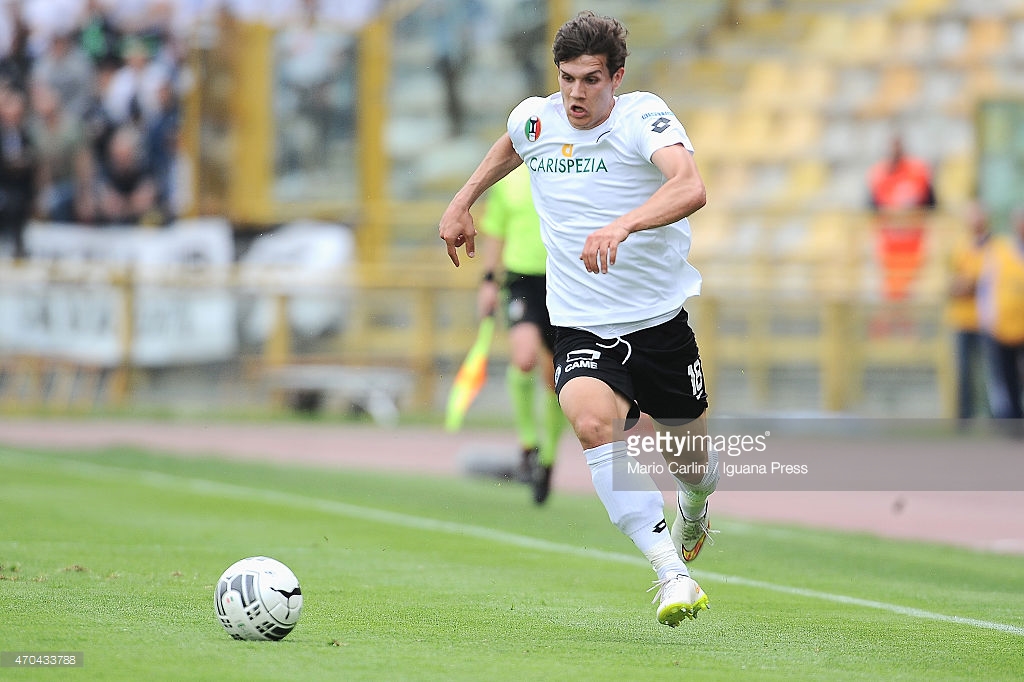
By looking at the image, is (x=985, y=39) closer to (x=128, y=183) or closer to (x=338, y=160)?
(x=338, y=160)

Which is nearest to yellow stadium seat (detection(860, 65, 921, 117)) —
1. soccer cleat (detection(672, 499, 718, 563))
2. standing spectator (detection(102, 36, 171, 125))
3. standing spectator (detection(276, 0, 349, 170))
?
standing spectator (detection(276, 0, 349, 170))

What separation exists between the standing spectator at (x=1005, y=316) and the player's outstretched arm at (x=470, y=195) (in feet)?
40.5

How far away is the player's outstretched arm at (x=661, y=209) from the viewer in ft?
19.6

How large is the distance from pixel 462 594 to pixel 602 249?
79.7 inches

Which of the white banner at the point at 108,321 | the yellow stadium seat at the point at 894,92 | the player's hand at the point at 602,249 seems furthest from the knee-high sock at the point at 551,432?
the yellow stadium seat at the point at 894,92

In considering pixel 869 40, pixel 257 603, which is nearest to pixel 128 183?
pixel 869 40

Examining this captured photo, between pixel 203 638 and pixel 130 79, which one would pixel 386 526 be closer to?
pixel 203 638

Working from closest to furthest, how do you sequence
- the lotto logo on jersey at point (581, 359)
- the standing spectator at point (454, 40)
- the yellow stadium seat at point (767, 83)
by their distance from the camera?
the lotto logo on jersey at point (581, 359), the standing spectator at point (454, 40), the yellow stadium seat at point (767, 83)

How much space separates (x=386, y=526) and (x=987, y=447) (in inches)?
352

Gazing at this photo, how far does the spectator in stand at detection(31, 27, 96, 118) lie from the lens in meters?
23.6

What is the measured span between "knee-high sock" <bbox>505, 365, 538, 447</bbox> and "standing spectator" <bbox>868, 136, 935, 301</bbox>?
923cm

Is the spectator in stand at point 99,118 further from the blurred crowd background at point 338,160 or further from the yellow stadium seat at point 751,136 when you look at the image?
the yellow stadium seat at point 751,136

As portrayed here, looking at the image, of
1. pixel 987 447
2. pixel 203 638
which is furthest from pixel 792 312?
pixel 203 638

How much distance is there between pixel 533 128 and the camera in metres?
6.82
